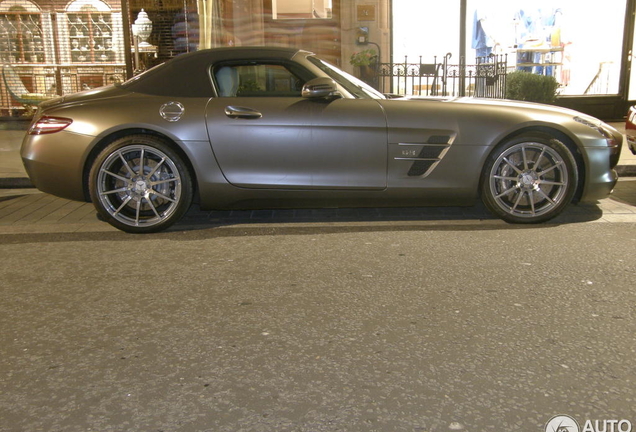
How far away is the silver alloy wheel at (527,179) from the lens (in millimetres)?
5520

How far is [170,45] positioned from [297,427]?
11.3m

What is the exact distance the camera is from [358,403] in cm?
264

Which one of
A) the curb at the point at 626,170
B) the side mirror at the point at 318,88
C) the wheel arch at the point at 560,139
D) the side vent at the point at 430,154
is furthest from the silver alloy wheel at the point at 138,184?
the curb at the point at 626,170

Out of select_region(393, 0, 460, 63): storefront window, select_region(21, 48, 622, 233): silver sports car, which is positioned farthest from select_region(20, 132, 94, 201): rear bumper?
select_region(393, 0, 460, 63): storefront window

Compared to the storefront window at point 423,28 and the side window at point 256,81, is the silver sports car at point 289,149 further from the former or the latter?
the storefront window at point 423,28

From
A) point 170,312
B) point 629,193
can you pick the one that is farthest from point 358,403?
point 629,193

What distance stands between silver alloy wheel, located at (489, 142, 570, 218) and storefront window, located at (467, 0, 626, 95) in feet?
27.0

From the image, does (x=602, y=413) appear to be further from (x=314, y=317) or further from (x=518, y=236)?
(x=518, y=236)

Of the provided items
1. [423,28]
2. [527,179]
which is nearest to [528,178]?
[527,179]

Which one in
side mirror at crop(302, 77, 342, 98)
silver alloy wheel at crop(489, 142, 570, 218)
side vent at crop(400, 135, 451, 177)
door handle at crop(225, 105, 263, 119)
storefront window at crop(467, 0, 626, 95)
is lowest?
silver alloy wheel at crop(489, 142, 570, 218)

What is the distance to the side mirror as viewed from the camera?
526 centimetres

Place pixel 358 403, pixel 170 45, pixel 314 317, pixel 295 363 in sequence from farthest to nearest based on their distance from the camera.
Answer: pixel 170 45
pixel 314 317
pixel 295 363
pixel 358 403

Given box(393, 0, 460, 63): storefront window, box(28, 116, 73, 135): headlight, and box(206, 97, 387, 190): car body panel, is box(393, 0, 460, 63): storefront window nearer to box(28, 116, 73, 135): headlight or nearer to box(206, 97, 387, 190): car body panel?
box(206, 97, 387, 190): car body panel

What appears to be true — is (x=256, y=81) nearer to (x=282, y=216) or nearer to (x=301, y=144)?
(x=301, y=144)
